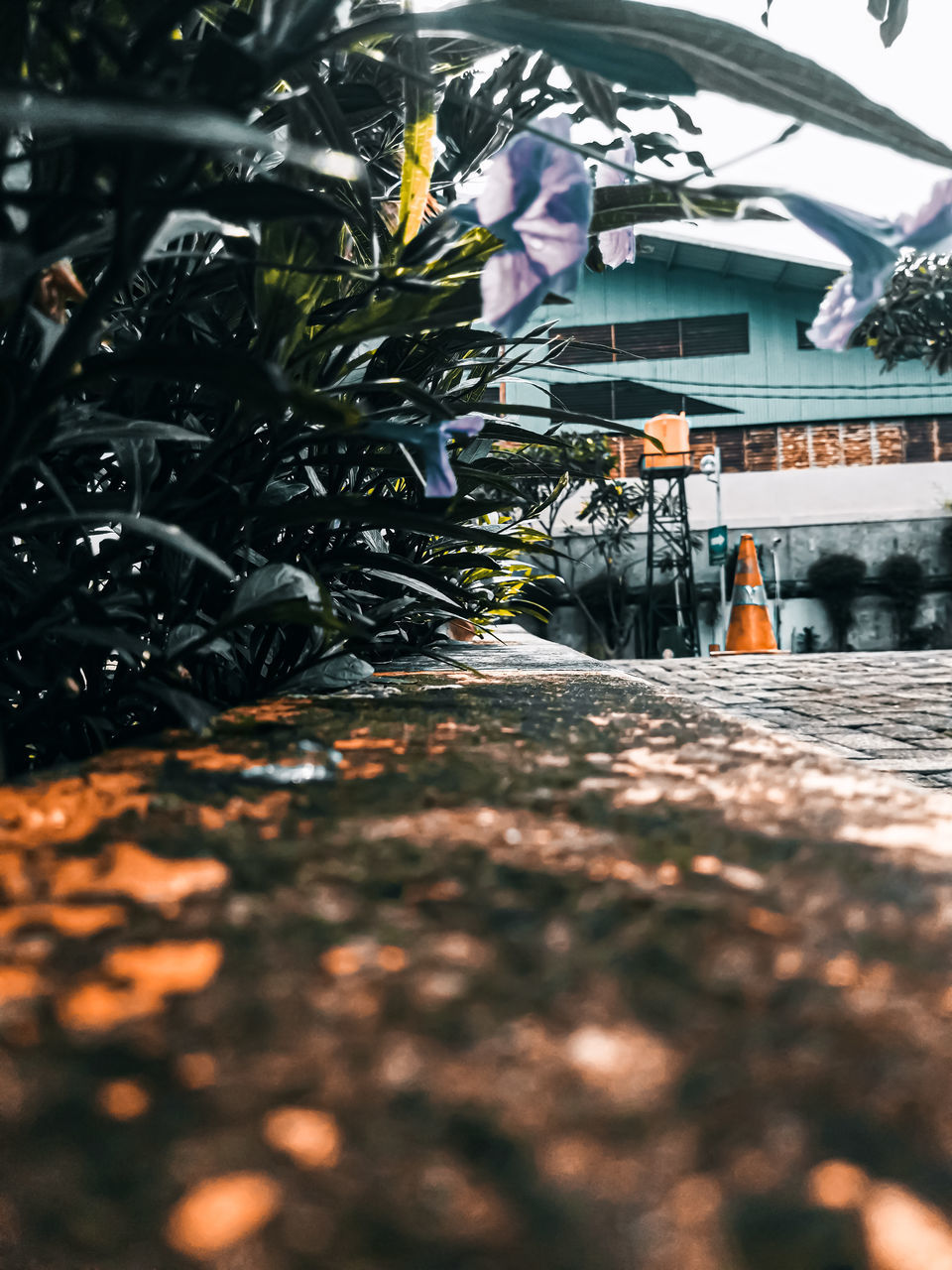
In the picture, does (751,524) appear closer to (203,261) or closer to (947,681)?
(947,681)

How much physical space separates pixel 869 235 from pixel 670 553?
1317cm

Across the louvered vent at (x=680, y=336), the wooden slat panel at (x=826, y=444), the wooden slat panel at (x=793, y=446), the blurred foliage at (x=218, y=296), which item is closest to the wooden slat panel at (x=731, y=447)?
the wooden slat panel at (x=793, y=446)

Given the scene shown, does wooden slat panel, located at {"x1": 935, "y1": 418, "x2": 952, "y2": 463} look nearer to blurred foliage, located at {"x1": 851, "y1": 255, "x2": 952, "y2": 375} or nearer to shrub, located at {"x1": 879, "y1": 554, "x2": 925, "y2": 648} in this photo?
shrub, located at {"x1": 879, "y1": 554, "x2": 925, "y2": 648}

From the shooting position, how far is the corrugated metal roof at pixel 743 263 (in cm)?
1477

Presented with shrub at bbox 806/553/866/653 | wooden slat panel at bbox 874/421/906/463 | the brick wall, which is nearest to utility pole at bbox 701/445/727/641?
shrub at bbox 806/553/866/653

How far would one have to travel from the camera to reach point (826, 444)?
15.8 m

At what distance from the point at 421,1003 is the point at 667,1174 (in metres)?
0.07

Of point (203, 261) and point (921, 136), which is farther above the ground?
point (203, 261)

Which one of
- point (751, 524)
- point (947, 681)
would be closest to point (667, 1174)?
point (947, 681)

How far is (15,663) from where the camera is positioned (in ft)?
2.19

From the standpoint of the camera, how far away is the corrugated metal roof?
1477 centimetres

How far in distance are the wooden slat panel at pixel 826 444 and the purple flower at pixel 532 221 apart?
16556 mm

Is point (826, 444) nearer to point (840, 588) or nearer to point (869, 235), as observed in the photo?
point (840, 588)

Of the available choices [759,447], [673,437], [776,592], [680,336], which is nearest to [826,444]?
[759,447]
